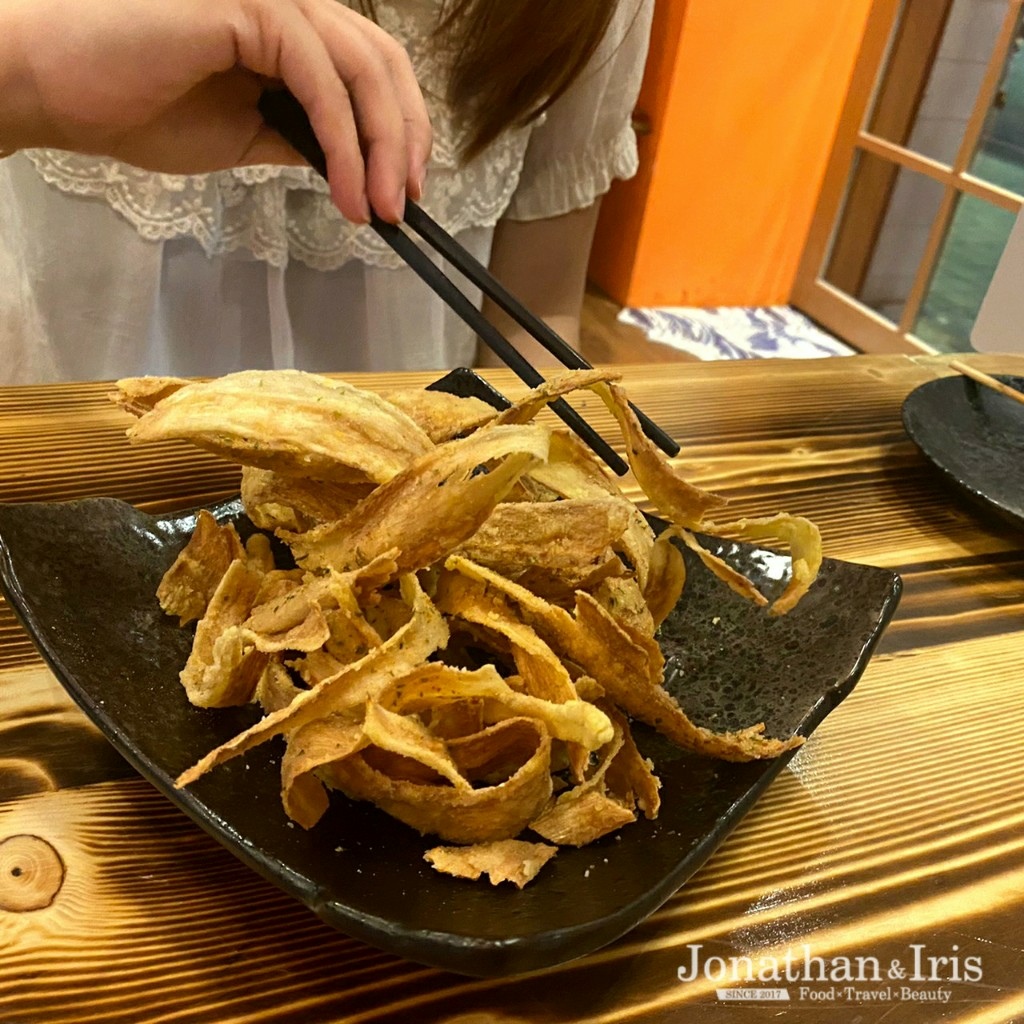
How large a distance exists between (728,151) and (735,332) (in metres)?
0.48

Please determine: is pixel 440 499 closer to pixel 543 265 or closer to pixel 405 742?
pixel 405 742

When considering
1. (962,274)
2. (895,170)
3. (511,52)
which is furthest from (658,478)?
(895,170)

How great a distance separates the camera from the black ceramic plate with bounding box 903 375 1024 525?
2.96 feet

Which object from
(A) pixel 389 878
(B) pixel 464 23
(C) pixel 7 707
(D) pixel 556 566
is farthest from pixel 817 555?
(B) pixel 464 23

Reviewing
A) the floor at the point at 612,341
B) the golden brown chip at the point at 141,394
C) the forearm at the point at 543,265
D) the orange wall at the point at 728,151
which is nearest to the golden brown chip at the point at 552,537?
the golden brown chip at the point at 141,394

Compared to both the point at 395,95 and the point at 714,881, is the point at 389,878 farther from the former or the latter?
the point at 395,95

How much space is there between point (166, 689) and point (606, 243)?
240cm

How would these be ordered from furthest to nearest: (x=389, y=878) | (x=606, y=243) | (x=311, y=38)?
(x=606, y=243) → (x=311, y=38) → (x=389, y=878)

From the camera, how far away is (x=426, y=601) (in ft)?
1.67

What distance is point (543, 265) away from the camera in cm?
141

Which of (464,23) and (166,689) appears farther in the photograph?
(464,23)

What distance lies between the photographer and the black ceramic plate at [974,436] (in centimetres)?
90

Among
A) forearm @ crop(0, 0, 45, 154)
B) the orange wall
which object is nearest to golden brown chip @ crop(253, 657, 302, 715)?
forearm @ crop(0, 0, 45, 154)

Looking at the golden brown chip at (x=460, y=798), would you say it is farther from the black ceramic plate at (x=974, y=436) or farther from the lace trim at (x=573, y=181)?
the lace trim at (x=573, y=181)
